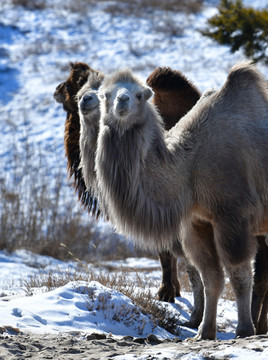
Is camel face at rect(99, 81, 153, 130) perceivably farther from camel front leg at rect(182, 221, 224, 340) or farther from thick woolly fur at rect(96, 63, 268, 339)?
camel front leg at rect(182, 221, 224, 340)

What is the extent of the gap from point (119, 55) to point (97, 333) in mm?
19353

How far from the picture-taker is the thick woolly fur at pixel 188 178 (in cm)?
557

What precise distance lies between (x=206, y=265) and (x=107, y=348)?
166cm

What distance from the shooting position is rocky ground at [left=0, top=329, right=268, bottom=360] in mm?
4207

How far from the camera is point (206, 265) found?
607 centimetres

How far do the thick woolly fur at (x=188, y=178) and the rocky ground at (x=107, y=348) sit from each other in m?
0.95

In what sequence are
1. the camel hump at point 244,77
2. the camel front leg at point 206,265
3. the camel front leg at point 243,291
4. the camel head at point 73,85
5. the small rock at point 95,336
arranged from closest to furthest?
the small rock at point 95,336 → the camel front leg at point 243,291 → the camel front leg at point 206,265 → the camel hump at point 244,77 → the camel head at point 73,85

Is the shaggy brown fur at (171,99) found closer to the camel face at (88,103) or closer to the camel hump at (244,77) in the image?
the camel face at (88,103)

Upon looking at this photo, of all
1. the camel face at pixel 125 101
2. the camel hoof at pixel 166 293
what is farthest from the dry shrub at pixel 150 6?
the camel face at pixel 125 101

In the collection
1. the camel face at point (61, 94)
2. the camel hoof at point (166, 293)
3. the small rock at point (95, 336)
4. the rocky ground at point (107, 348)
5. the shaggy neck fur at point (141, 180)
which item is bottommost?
the camel hoof at point (166, 293)

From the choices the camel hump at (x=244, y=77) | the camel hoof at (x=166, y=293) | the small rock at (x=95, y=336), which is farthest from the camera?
the camel hoof at (x=166, y=293)

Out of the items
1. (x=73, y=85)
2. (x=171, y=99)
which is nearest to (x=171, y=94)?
(x=171, y=99)

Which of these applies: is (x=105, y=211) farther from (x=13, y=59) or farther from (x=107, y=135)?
(x=13, y=59)

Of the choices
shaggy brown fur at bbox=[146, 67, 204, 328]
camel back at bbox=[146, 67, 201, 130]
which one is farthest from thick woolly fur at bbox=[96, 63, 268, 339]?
camel back at bbox=[146, 67, 201, 130]
